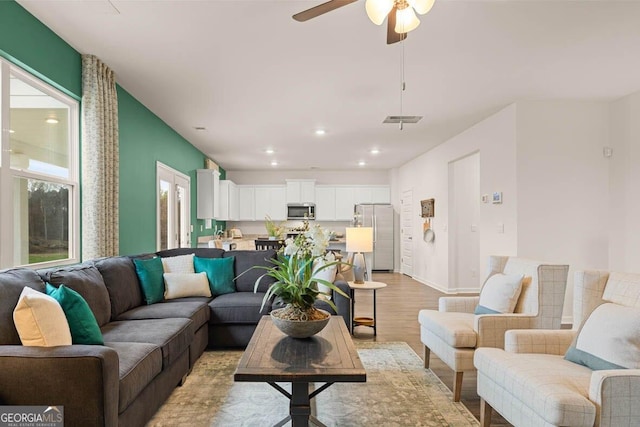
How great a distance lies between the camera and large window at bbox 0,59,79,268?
2.59 meters

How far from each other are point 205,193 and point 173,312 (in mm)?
4439

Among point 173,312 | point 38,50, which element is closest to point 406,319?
point 173,312

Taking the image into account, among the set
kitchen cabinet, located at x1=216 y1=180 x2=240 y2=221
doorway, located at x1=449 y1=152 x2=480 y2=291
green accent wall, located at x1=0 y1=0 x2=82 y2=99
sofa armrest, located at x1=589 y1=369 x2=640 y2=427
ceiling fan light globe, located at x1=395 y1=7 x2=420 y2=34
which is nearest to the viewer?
sofa armrest, located at x1=589 y1=369 x2=640 y2=427

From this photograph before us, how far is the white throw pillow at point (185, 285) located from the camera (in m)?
3.89

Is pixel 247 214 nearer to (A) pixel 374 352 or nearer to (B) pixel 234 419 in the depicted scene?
(A) pixel 374 352

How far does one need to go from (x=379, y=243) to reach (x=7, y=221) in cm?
826

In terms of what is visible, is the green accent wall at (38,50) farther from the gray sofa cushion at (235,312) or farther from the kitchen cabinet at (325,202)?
the kitchen cabinet at (325,202)

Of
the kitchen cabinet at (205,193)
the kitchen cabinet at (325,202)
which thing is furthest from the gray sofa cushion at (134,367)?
the kitchen cabinet at (325,202)

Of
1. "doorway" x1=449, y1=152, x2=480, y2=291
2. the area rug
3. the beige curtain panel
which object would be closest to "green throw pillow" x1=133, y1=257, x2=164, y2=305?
the beige curtain panel

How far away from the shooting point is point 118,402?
6.29 feet

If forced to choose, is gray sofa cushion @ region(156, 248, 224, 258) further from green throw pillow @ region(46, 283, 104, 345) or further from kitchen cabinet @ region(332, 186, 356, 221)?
kitchen cabinet @ region(332, 186, 356, 221)

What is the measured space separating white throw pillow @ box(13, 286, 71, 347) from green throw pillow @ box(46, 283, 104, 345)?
0.17m

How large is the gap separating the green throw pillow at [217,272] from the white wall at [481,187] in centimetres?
306

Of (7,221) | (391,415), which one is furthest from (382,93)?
(7,221)
